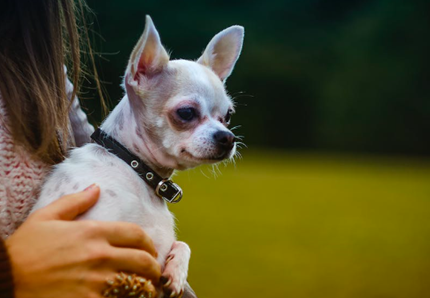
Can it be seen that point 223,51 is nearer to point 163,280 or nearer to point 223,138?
point 223,138

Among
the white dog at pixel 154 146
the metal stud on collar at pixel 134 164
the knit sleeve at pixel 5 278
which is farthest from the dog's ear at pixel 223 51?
the knit sleeve at pixel 5 278

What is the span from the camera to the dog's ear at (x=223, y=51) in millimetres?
1292

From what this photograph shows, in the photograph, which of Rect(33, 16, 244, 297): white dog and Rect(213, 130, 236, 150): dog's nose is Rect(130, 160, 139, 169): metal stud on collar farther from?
Rect(213, 130, 236, 150): dog's nose

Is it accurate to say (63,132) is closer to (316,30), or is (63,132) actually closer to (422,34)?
(316,30)

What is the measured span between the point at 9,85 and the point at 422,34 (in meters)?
11.4

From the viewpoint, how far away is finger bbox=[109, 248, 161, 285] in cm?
82

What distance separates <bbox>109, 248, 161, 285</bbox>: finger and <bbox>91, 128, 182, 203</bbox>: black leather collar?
183 millimetres

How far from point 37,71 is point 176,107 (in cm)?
29

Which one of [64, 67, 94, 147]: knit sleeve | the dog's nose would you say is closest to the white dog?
the dog's nose

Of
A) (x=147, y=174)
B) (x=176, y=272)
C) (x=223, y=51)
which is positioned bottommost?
(x=176, y=272)

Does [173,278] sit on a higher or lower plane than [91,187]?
lower

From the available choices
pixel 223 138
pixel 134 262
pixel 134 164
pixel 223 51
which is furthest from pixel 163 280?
pixel 223 51

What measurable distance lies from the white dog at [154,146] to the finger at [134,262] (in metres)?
0.08

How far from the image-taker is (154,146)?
1096 millimetres
